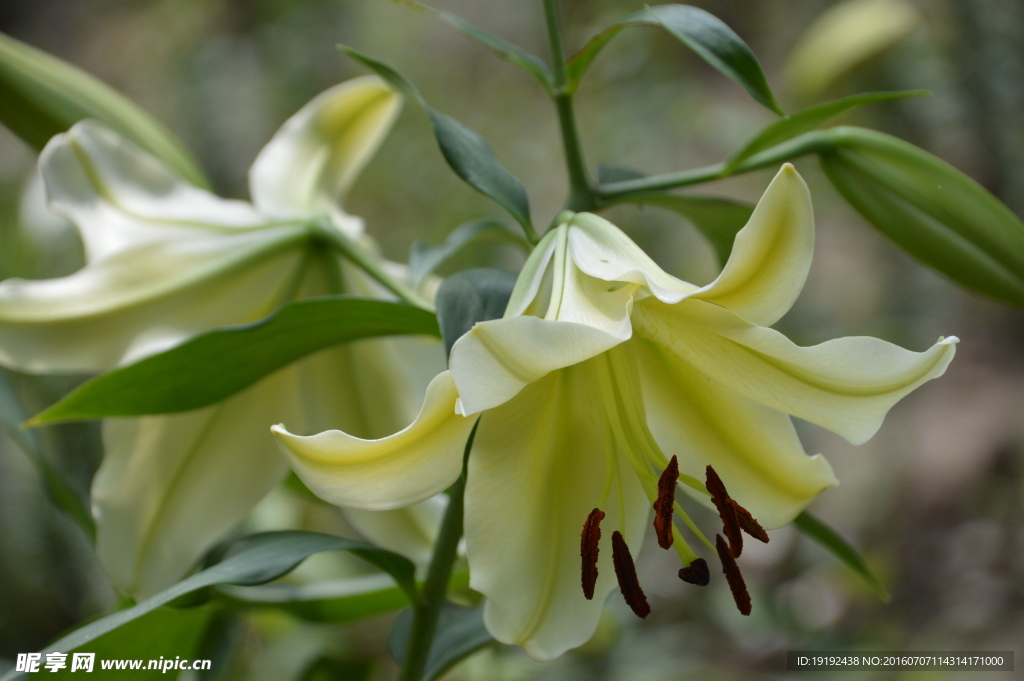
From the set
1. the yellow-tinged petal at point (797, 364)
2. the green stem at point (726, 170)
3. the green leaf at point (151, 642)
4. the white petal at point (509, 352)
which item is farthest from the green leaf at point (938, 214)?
the green leaf at point (151, 642)

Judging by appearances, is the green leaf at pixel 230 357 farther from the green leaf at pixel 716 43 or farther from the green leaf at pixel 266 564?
the green leaf at pixel 716 43

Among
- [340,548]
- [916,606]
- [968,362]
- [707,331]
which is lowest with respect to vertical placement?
[916,606]

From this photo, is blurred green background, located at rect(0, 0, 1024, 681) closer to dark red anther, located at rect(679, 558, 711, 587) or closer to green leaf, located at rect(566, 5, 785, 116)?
dark red anther, located at rect(679, 558, 711, 587)

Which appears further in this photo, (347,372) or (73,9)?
(73,9)

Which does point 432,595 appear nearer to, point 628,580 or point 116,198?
point 628,580

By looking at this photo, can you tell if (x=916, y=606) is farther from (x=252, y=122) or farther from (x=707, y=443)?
(x=252, y=122)

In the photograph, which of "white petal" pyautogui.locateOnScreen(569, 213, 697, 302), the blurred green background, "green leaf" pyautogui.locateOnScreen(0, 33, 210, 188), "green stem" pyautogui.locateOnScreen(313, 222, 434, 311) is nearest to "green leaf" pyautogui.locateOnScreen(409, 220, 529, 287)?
"green stem" pyautogui.locateOnScreen(313, 222, 434, 311)

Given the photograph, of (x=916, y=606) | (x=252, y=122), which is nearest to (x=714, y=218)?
(x=916, y=606)
